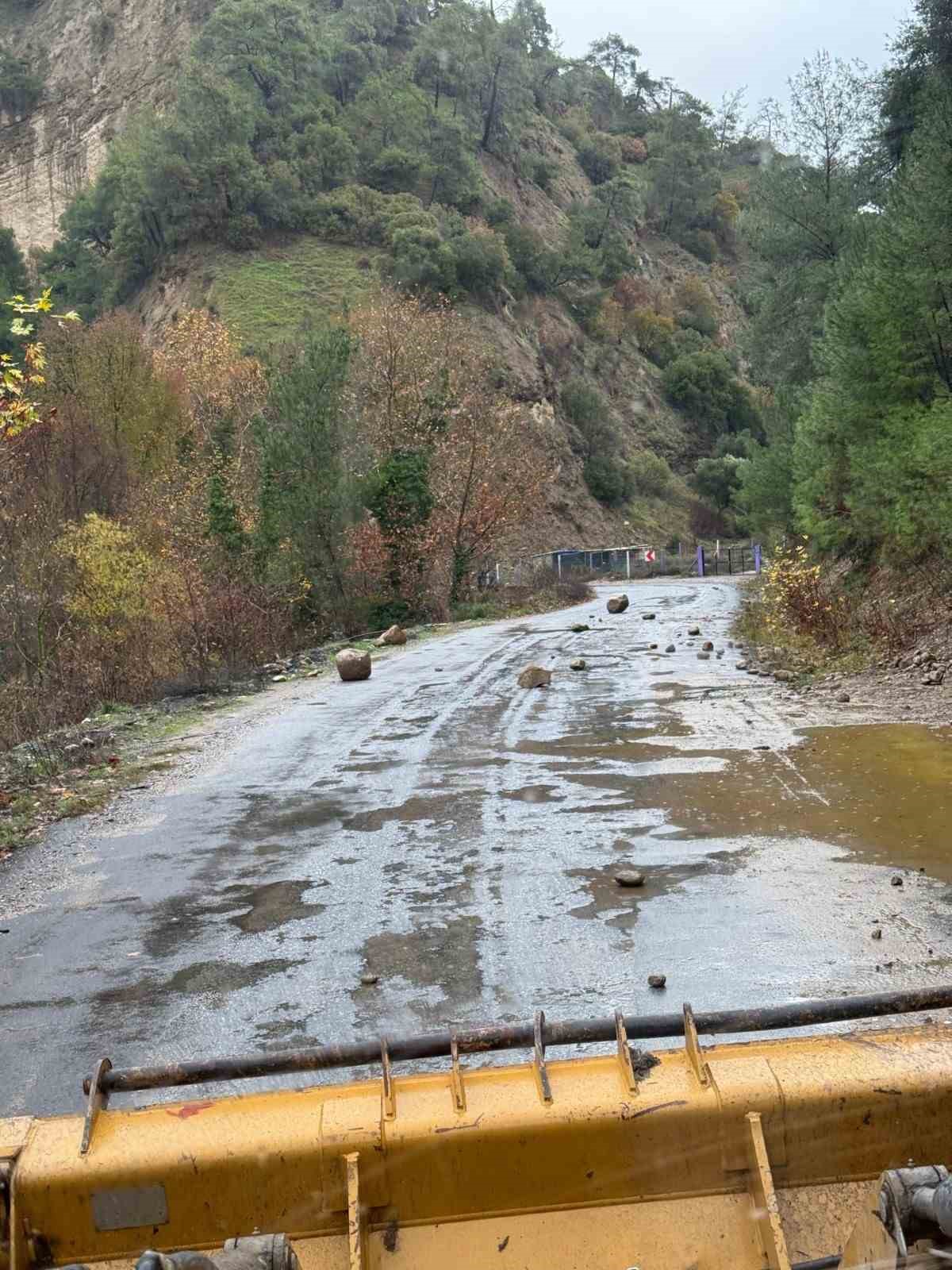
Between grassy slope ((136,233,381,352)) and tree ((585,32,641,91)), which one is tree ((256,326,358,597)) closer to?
grassy slope ((136,233,381,352))

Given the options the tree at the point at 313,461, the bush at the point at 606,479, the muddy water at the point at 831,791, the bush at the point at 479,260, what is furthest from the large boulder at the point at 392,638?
the bush at the point at 606,479

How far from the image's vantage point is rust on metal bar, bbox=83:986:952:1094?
3230 millimetres

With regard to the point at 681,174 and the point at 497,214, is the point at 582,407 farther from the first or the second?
the point at 681,174

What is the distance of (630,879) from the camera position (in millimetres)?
7375

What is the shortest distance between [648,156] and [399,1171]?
12261 centimetres

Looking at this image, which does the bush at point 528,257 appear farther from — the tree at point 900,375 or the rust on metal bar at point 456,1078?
the rust on metal bar at point 456,1078

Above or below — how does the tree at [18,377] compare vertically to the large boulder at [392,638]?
above

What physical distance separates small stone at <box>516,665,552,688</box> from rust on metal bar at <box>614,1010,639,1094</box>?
1435 cm

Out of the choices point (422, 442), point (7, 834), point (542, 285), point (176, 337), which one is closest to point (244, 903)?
point (7, 834)

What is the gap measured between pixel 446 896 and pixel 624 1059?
4.12 meters

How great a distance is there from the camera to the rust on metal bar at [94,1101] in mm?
3182

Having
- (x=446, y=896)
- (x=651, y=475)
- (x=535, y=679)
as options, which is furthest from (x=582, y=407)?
(x=446, y=896)

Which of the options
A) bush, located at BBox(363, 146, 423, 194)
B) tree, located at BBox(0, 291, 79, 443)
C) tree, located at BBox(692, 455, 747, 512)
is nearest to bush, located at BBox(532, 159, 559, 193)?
bush, located at BBox(363, 146, 423, 194)

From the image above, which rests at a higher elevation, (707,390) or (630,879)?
(707,390)
